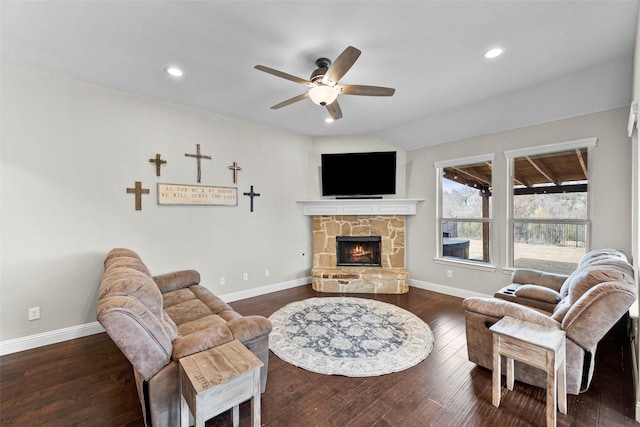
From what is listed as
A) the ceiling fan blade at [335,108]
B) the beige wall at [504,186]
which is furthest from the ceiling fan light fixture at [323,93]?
the beige wall at [504,186]

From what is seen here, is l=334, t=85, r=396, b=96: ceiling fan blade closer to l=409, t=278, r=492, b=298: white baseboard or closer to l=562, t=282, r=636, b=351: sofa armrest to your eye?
l=562, t=282, r=636, b=351: sofa armrest

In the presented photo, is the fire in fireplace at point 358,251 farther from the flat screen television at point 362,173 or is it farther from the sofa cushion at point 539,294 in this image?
the sofa cushion at point 539,294

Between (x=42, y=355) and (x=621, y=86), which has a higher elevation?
(x=621, y=86)

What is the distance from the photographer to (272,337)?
3.00 metres

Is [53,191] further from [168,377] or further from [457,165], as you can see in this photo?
[457,165]

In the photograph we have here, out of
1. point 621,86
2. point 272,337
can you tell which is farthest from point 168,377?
point 621,86

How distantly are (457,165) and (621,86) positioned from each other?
77.8 inches

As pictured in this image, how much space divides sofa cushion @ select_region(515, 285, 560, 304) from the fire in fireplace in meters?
2.43

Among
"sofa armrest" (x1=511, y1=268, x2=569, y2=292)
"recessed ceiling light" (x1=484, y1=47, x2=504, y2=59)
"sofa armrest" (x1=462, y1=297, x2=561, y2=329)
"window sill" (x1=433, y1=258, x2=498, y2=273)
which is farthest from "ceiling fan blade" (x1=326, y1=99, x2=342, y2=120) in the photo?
"window sill" (x1=433, y1=258, x2=498, y2=273)

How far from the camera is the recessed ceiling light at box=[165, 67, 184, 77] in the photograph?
279 centimetres

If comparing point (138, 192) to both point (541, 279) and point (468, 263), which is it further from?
point (541, 279)

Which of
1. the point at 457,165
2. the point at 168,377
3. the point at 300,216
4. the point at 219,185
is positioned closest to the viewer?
the point at 168,377

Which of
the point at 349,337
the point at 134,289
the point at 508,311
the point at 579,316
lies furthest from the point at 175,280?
the point at 579,316

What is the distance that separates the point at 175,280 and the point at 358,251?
10.5ft
